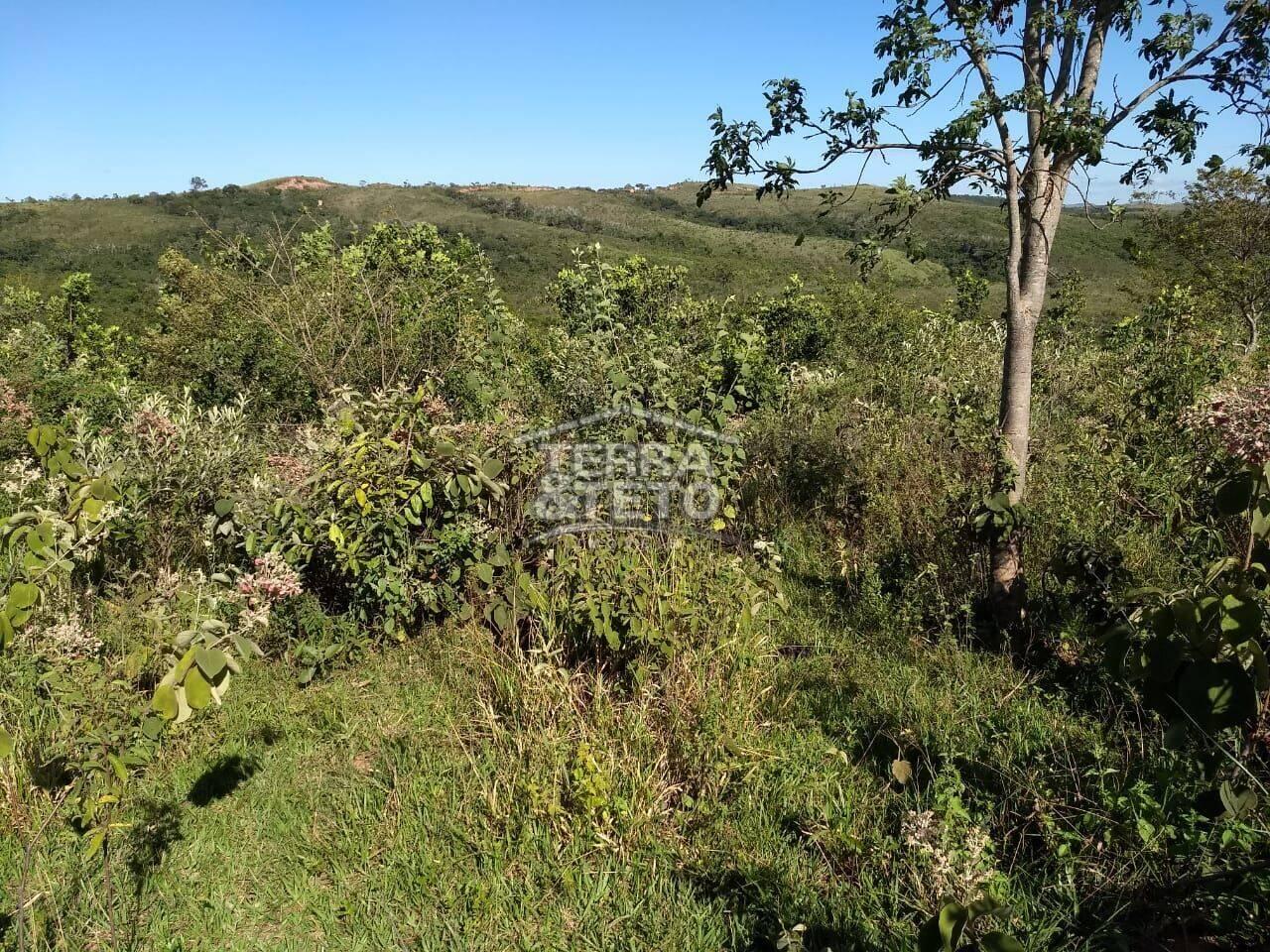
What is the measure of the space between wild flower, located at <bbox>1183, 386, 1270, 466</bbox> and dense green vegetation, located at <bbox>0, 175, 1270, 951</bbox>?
0.02 meters

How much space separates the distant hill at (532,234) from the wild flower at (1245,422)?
109 feet

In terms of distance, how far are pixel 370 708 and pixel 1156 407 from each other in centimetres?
552

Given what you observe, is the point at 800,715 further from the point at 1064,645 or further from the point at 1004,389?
the point at 1004,389

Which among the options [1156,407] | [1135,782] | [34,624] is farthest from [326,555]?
[1156,407]

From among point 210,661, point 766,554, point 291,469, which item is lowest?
point 766,554

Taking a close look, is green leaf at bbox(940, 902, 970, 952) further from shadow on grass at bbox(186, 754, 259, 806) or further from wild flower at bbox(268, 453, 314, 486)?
wild flower at bbox(268, 453, 314, 486)

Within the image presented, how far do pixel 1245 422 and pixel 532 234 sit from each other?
6970cm

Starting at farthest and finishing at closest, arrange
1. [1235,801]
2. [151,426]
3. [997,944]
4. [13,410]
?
[13,410], [151,426], [1235,801], [997,944]

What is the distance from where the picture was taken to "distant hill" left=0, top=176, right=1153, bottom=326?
163ft

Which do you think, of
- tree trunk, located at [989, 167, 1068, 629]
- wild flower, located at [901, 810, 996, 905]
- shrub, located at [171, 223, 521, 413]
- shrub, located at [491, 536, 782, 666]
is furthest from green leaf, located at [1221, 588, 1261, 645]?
shrub, located at [171, 223, 521, 413]

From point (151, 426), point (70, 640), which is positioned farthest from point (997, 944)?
point (151, 426)

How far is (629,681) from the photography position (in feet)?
11.1

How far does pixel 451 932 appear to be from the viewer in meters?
2.27

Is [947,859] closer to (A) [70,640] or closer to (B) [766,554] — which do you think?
(B) [766,554]
